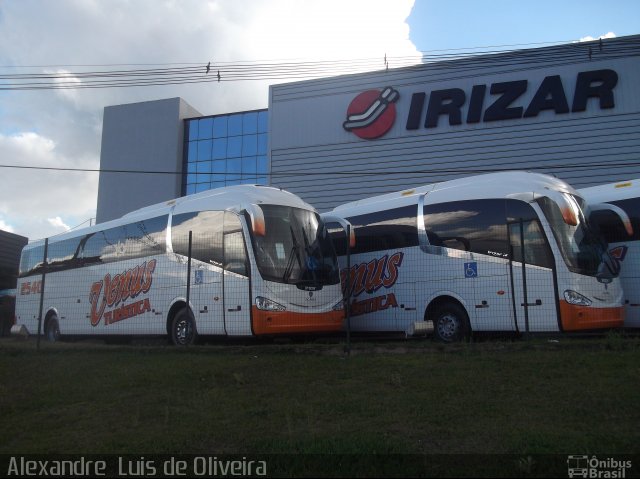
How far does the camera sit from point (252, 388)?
7688 mm

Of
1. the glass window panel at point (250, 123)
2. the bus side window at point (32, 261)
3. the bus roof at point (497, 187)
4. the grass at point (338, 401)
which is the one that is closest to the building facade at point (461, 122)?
the glass window panel at point (250, 123)

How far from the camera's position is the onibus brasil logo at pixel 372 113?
25922mm

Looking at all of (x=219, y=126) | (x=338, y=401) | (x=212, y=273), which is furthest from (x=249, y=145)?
(x=338, y=401)

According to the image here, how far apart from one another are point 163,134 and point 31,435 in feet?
111

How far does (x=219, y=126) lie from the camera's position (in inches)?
1497

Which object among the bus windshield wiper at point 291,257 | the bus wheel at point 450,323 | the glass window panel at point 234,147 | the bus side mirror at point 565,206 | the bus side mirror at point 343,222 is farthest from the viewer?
the glass window panel at point 234,147

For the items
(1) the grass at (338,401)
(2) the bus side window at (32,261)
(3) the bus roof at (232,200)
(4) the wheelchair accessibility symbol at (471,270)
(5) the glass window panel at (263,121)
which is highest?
(5) the glass window panel at (263,121)

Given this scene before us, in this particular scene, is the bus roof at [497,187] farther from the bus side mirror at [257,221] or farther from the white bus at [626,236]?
the bus side mirror at [257,221]

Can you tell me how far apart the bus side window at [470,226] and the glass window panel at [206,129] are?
2750 centimetres

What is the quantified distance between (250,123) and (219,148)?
8.15ft

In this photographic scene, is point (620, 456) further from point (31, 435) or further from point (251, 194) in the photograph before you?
point (251, 194)

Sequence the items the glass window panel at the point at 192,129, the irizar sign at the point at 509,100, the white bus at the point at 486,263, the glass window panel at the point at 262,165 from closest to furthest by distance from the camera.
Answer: the white bus at the point at 486,263 < the irizar sign at the point at 509,100 < the glass window panel at the point at 262,165 < the glass window panel at the point at 192,129

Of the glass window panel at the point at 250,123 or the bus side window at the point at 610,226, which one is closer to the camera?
the bus side window at the point at 610,226

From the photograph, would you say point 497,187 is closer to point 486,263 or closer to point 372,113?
point 486,263
